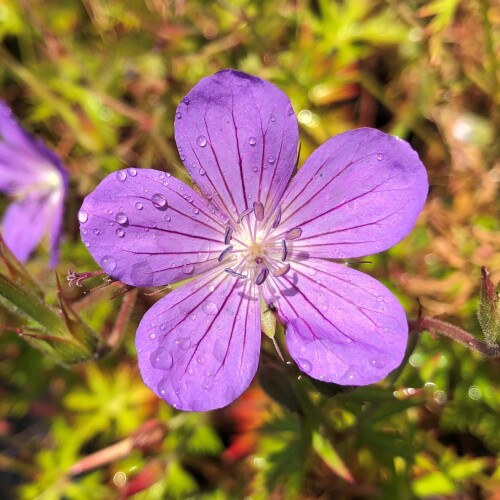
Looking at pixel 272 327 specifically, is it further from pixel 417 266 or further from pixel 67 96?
pixel 67 96

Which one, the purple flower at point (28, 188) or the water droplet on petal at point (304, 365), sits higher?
the water droplet on petal at point (304, 365)

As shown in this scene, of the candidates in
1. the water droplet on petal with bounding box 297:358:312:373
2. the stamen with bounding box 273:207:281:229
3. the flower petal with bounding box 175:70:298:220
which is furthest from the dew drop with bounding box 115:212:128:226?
the water droplet on petal with bounding box 297:358:312:373

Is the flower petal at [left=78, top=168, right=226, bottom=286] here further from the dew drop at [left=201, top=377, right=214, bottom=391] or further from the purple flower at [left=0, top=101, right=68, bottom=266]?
Answer: the purple flower at [left=0, top=101, right=68, bottom=266]

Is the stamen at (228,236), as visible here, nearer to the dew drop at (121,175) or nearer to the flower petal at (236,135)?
the flower petal at (236,135)

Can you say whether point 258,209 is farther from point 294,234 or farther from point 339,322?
point 339,322

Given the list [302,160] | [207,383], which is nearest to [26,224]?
[302,160]

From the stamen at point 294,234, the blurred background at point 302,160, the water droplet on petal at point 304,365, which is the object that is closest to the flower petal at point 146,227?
the stamen at point 294,234

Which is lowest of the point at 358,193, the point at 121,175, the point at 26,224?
the point at 26,224

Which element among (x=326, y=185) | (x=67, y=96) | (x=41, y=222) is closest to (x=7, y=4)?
(x=67, y=96)
